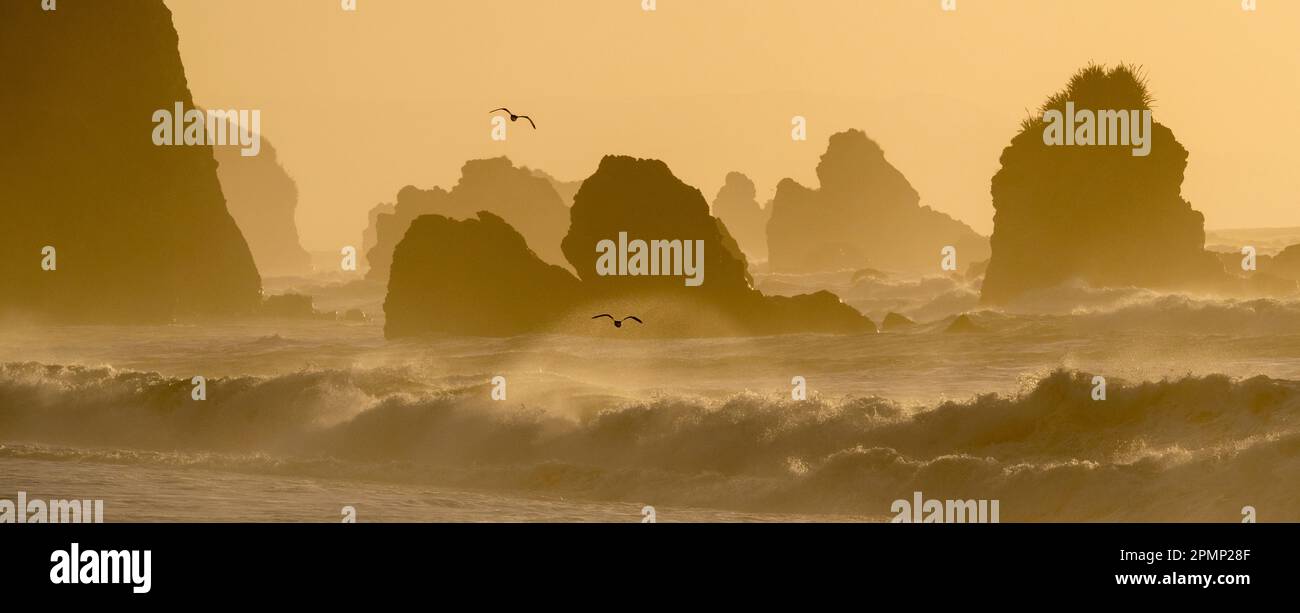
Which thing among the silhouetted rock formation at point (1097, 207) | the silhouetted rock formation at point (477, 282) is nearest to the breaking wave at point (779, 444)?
the silhouetted rock formation at point (477, 282)

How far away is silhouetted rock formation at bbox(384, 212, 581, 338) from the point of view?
63.7m

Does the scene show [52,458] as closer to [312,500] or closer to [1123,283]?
[312,500]

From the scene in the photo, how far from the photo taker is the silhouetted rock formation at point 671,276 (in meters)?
61.2

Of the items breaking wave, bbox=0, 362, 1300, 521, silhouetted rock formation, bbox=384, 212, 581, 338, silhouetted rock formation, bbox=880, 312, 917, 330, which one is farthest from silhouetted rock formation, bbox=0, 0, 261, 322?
breaking wave, bbox=0, 362, 1300, 521

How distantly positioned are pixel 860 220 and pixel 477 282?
3633 inches

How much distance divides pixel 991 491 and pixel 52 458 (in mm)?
18767

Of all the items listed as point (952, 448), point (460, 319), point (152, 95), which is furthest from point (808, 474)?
point (152, 95)

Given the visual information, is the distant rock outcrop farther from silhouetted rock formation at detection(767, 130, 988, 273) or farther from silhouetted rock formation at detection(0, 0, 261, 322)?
silhouetted rock formation at detection(767, 130, 988, 273)

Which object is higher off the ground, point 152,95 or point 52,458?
point 152,95

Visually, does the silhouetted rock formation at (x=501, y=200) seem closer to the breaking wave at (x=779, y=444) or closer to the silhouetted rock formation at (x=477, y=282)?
the silhouetted rock formation at (x=477, y=282)

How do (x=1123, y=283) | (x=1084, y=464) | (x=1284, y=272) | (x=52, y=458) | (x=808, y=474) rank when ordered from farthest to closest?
(x=1284, y=272) < (x=1123, y=283) < (x=52, y=458) < (x=808, y=474) < (x=1084, y=464)

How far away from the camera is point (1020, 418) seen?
3094cm
